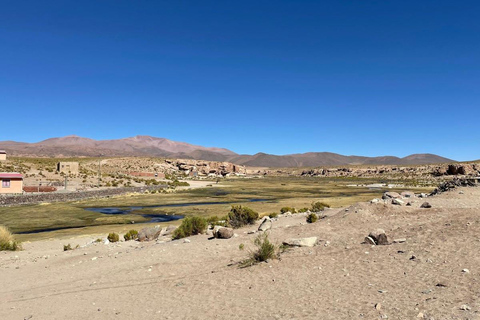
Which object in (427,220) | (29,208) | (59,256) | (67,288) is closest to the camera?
(67,288)

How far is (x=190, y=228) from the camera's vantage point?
19734mm

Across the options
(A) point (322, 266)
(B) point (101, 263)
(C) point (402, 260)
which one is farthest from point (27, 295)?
(C) point (402, 260)

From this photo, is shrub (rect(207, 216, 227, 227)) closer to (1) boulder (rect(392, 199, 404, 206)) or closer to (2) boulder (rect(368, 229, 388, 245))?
(1) boulder (rect(392, 199, 404, 206))

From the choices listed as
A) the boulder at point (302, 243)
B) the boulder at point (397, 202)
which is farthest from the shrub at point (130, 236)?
the boulder at point (397, 202)

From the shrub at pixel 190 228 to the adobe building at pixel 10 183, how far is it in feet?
149

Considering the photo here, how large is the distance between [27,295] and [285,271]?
8195 mm

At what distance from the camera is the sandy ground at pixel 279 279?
303 inches

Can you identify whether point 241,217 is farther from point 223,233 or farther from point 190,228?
point 223,233

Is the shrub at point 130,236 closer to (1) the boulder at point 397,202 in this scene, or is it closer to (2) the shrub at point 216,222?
(2) the shrub at point 216,222

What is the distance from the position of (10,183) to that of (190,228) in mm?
46487

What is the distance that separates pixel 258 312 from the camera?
7.90 m

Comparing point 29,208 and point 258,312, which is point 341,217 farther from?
point 29,208

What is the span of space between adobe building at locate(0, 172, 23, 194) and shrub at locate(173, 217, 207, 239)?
45447mm

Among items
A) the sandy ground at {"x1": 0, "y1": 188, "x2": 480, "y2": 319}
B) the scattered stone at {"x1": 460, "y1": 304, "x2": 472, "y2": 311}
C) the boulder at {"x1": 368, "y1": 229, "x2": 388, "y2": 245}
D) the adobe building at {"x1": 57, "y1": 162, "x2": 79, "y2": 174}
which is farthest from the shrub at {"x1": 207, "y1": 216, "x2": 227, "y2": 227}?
the adobe building at {"x1": 57, "y1": 162, "x2": 79, "y2": 174}
